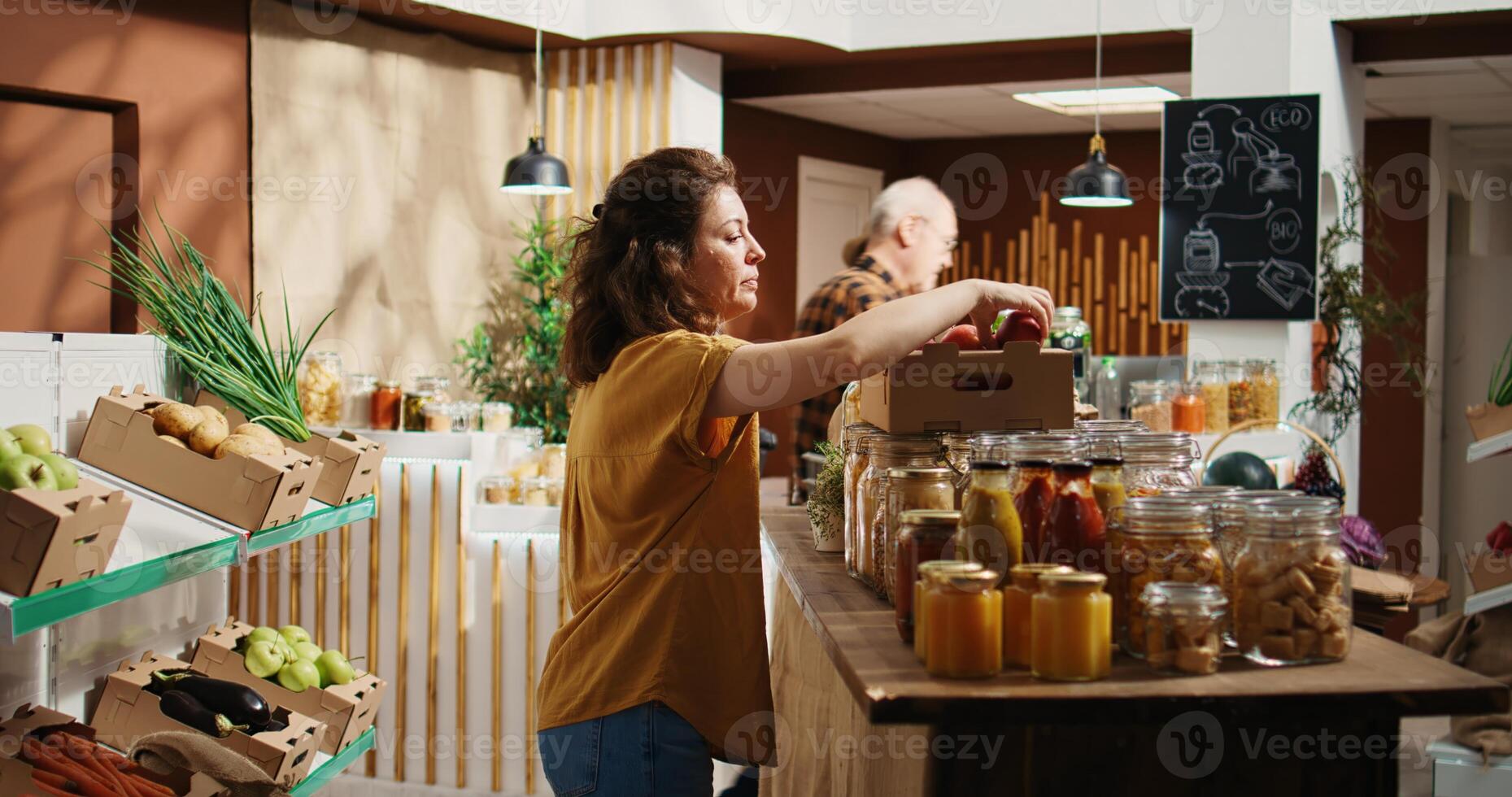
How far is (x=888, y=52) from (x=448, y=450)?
3027 millimetres

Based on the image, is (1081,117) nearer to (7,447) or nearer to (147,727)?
(147,727)

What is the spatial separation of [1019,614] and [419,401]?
3.38 m

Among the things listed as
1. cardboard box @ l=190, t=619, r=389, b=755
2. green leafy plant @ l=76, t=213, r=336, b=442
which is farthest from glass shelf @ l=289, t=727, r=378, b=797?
green leafy plant @ l=76, t=213, r=336, b=442

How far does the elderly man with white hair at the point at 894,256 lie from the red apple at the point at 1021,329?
1.91 metres

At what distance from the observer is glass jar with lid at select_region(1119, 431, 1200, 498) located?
1667 mm

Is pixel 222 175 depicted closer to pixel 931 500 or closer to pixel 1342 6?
pixel 931 500

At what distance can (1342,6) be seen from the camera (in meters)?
4.92

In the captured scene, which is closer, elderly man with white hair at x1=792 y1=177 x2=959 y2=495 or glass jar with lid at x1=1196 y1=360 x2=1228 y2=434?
elderly man with white hair at x1=792 y1=177 x2=959 y2=495

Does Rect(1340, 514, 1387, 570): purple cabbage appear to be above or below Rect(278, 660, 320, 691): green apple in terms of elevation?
above

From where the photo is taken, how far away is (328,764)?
2568 mm

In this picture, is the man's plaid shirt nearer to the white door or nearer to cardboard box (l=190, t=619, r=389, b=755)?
cardboard box (l=190, t=619, r=389, b=755)

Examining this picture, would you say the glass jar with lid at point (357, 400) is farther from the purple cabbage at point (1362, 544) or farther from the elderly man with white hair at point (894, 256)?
the purple cabbage at point (1362, 544)

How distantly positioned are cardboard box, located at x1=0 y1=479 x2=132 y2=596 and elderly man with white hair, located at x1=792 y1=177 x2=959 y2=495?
7.29 feet

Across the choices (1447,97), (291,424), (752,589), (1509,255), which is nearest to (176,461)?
(291,424)
